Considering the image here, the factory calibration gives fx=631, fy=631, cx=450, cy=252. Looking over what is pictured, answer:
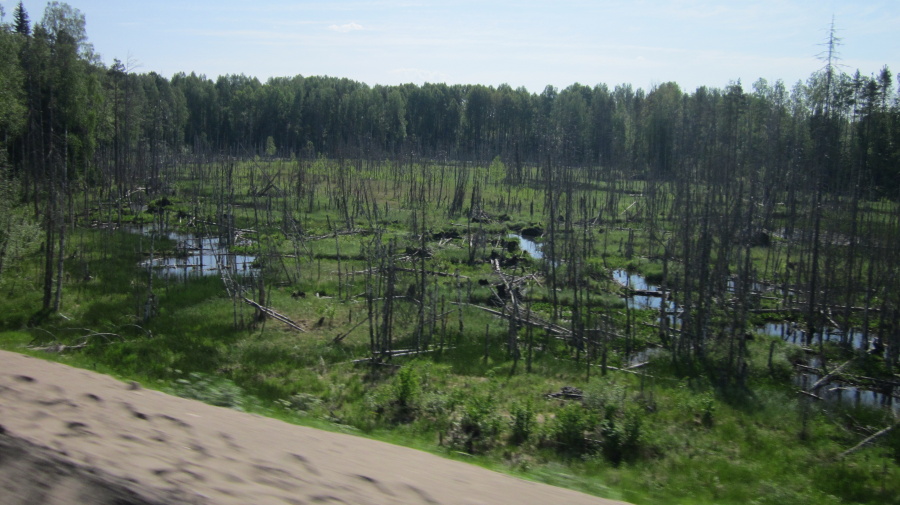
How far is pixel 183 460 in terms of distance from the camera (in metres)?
4.71

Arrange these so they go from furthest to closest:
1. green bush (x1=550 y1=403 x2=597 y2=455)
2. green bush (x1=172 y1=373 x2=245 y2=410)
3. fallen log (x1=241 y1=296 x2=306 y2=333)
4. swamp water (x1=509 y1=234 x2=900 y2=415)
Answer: fallen log (x1=241 y1=296 x2=306 y2=333), swamp water (x1=509 y1=234 x2=900 y2=415), green bush (x1=550 y1=403 x2=597 y2=455), green bush (x1=172 y1=373 x2=245 y2=410)

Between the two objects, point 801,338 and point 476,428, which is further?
point 801,338

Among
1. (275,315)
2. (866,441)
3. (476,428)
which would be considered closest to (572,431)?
(476,428)

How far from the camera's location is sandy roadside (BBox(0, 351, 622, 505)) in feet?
13.5

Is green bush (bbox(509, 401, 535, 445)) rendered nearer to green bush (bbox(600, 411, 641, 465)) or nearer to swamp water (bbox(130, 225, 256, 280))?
green bush (bbox(600, 411, 641, 465))

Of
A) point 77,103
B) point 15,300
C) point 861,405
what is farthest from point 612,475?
point 77,103

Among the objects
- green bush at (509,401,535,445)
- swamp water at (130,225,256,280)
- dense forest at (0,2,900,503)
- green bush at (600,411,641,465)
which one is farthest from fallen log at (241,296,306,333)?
green bush at (600,411,641,465)

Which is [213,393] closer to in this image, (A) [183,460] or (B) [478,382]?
(A) [183,460]

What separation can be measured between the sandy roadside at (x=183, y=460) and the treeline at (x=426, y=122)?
63.0 ft

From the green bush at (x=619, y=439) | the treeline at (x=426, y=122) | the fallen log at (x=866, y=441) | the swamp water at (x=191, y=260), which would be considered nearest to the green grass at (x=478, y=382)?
the green bush at (x=619, y=439)

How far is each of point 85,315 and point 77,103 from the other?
76.0 ft

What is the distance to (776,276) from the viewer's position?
30219 millimetres

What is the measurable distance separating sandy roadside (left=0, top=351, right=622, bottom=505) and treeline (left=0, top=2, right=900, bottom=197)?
19.2 meters

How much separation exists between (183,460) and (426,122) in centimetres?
9695
